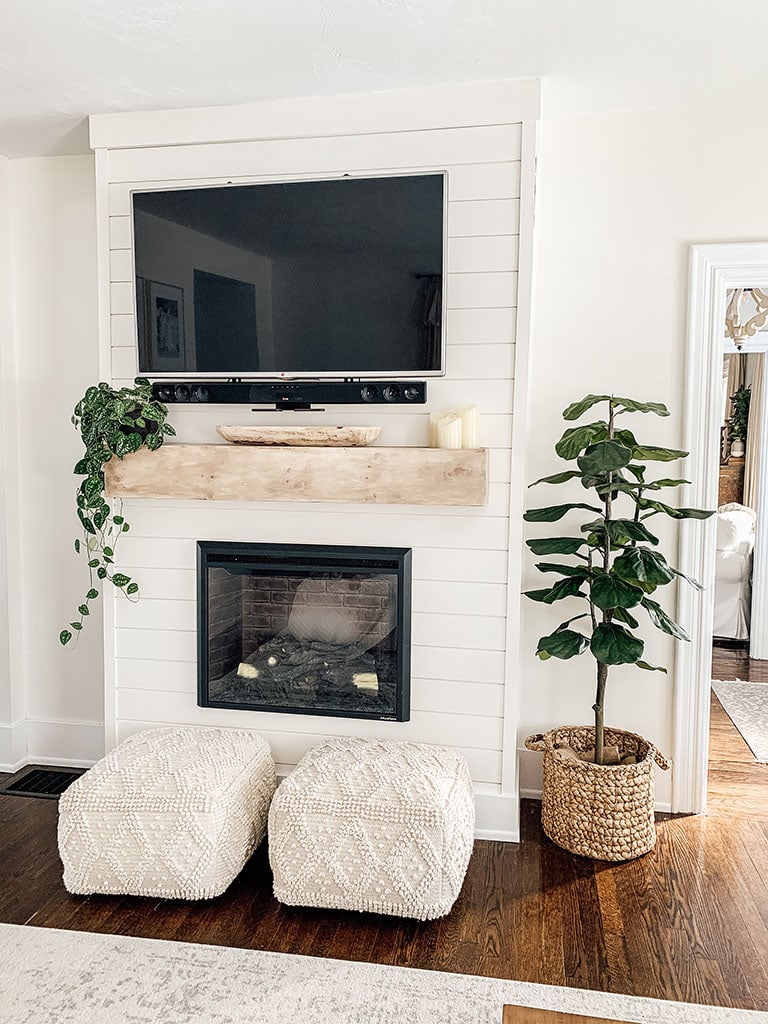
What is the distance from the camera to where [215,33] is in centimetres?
229

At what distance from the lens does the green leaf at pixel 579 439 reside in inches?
100

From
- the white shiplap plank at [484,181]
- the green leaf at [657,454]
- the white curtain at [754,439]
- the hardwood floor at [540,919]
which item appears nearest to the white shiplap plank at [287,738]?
the hardwood floor at [540,919]

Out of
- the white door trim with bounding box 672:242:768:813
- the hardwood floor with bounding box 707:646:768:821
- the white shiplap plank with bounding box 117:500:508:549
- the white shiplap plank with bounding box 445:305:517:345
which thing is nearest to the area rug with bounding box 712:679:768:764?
the hardwood floor with bounding box 707:646:768:821

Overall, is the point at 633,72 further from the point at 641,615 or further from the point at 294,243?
the point at 641,615

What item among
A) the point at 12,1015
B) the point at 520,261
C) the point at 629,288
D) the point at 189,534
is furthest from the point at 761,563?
the point at 12,1015

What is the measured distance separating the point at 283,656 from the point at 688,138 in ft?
7.53

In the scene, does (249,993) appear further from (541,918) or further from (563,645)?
(563,645)

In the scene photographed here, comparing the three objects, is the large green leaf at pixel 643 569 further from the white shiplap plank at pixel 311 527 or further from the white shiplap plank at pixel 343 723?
the white shiplap plank at pixel 343 723

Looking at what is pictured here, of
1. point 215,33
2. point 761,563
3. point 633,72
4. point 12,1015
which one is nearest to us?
point 12,1015

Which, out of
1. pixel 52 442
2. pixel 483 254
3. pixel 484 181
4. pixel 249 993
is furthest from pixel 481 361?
pixel 249 993

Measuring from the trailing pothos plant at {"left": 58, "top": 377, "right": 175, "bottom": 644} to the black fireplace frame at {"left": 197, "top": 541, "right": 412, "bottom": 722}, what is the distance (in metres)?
0.29

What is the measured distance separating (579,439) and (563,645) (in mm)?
665

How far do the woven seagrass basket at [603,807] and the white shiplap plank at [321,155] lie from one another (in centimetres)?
200

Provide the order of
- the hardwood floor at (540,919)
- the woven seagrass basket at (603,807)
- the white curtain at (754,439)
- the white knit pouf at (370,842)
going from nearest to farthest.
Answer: the hardwood floor at (540,919), the white knit pouf at (370,842), the woven seagrass basket at (603,807), the white curtain at (754,439)
